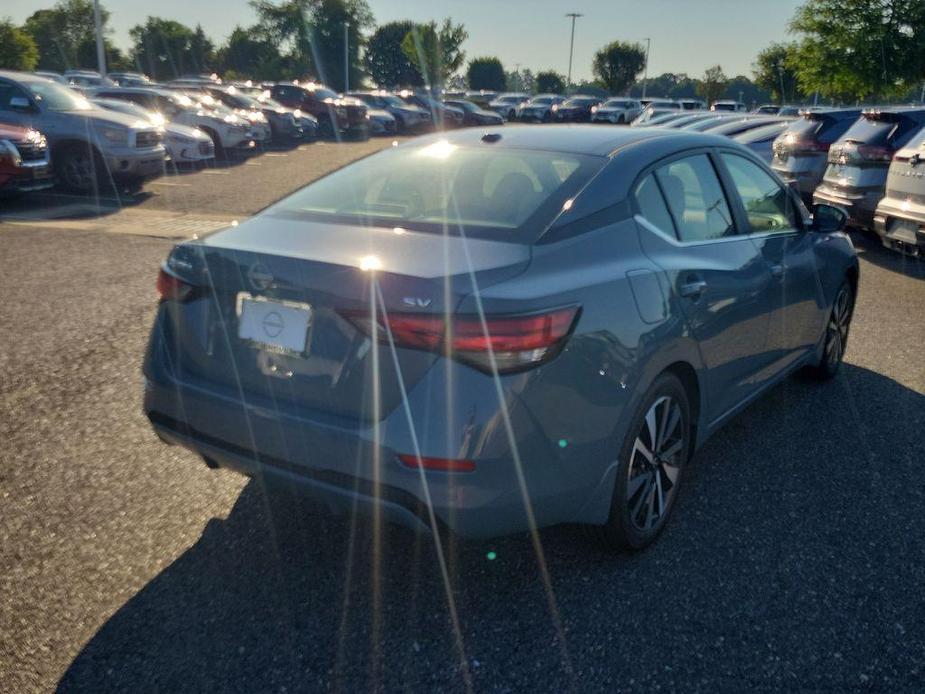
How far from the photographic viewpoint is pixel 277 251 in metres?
2.82

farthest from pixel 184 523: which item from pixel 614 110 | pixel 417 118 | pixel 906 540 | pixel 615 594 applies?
pixel 614 110

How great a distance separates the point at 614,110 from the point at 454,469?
3914cm

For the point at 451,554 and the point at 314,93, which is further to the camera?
the point at 314,93

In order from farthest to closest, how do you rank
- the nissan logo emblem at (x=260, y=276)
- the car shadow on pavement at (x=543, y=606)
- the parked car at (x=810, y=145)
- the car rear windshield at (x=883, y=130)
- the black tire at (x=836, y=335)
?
the parked car at (x=810, y=145) → the car rear windshield at (x=883, y=130) → the black tire at (x=836, y=335) → the nissan logo emblem at (x=260, y=276) → the car shadow on pavement at (x=543, y=606)

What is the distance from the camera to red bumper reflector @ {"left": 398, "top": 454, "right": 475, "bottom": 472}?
2.55m

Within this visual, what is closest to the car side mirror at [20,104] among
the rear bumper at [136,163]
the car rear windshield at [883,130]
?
the rear bumper at [136,163]

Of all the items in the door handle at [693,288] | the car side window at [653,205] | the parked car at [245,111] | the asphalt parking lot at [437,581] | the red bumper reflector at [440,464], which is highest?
the car side window at [653,205]

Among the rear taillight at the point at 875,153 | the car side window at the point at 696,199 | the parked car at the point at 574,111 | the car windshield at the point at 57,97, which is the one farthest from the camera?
the parked car at the point at 574,111

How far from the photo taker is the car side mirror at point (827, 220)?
4.82m

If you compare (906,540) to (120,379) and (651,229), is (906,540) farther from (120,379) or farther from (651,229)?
(120,379)

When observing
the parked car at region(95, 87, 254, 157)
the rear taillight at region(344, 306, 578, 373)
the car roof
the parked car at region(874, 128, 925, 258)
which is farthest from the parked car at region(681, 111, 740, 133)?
the rear taillight at region(344, 306, 578, 373)

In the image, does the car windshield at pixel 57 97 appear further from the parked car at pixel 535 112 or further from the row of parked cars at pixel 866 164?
the parked car at pixel 535 112

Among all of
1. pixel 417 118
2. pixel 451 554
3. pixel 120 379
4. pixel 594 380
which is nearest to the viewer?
pixel 594 380

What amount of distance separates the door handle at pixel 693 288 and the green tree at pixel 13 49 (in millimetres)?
64717
